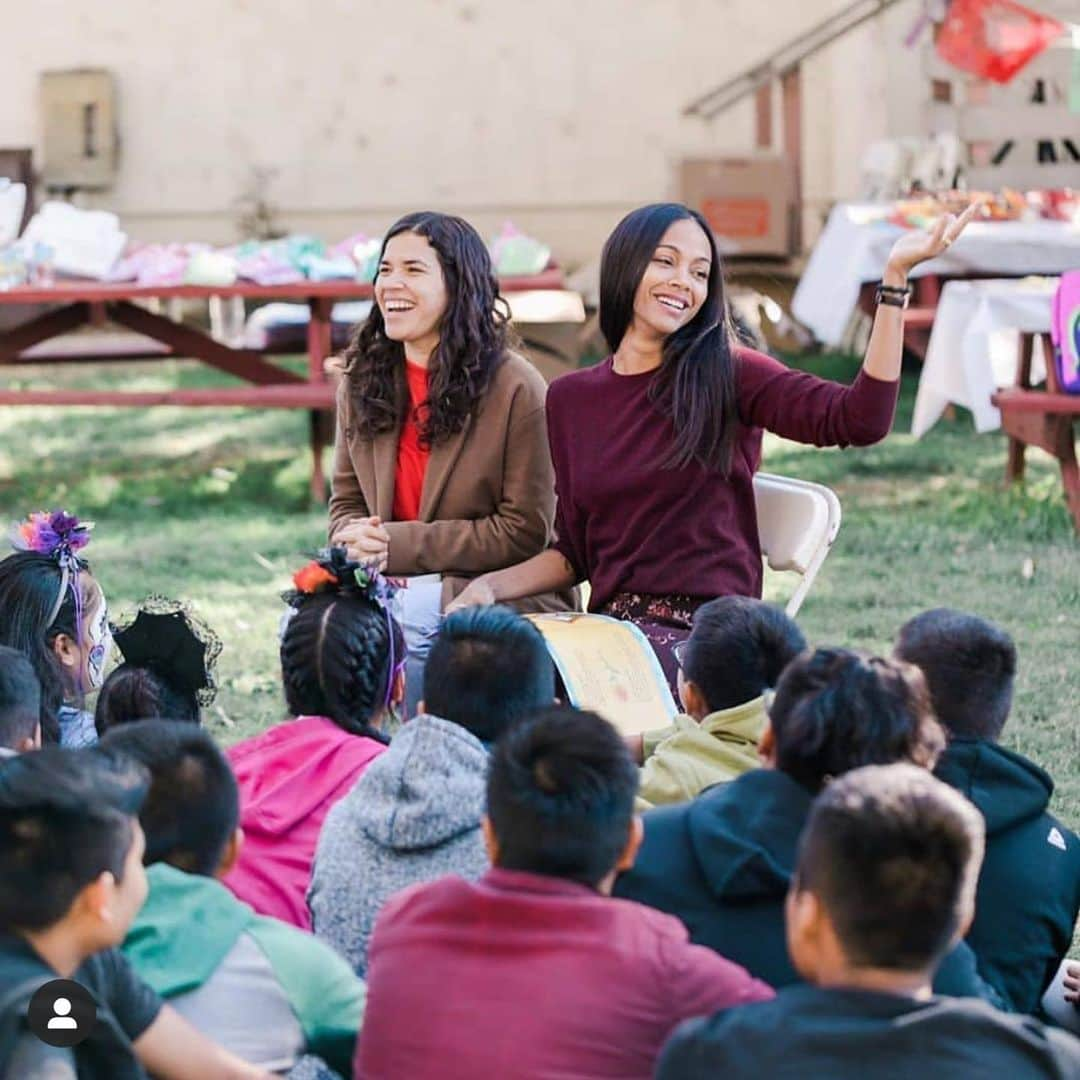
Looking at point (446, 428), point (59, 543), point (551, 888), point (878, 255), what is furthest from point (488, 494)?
point (878, 255)

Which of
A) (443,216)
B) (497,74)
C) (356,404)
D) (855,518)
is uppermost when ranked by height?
(497,74)

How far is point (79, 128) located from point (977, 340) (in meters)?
8.47

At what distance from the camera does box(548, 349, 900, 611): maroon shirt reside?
3873 millimetres

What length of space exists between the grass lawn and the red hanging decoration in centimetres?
166

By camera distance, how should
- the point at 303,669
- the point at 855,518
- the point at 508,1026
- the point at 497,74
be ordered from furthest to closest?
1. the point at 497,74
2. the point at 855,518
3. the point at 303,669
4. the point at 508,1026

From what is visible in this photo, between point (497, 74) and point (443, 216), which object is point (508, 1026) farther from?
point (497, 74)

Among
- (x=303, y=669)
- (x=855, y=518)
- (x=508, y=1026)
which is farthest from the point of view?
(x=855, y=518)

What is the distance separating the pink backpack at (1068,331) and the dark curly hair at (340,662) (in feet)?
14.0

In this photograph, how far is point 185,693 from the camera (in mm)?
3617

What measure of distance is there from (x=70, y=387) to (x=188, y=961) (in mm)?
9613

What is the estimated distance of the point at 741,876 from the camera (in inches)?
93.7

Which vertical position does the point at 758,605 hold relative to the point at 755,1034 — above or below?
above

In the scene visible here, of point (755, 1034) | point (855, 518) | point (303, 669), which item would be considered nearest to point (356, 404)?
point (303, 669)

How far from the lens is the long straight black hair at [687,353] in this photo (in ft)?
12.6
